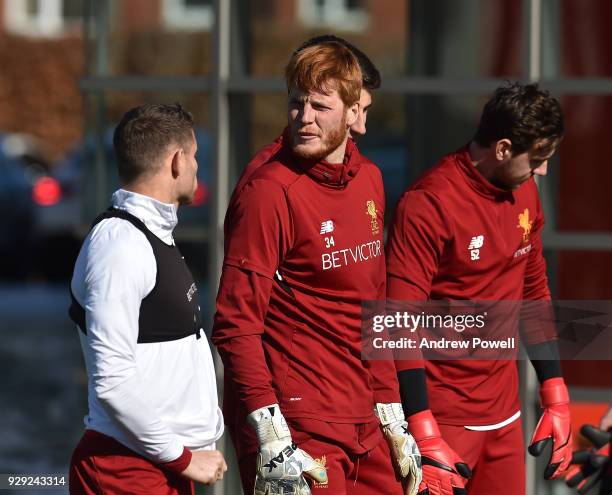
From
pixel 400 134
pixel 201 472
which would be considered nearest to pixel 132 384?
pixel 201 472

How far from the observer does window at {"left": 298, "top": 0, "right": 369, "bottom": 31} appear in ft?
90.5

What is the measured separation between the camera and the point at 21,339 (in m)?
15.0

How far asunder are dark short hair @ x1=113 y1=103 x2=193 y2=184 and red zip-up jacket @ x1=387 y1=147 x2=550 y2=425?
1099 mm

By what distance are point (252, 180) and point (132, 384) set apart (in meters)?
0.82

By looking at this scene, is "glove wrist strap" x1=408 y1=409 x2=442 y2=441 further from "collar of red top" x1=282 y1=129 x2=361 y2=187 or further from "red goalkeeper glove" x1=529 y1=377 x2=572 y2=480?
"collar of red top" x1=282 y1=129 x2=361 y2=187

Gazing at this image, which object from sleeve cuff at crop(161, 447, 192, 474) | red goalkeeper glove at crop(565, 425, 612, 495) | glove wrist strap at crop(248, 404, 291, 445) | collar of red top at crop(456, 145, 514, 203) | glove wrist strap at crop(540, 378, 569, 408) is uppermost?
collar of red top at crop(456, 145, 514, 203)

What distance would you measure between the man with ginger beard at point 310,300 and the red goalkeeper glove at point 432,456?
25 cm

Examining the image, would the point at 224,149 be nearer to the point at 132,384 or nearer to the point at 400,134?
the point at 400,134

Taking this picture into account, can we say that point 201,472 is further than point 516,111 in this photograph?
No

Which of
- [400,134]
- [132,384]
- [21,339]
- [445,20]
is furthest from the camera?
[21,339]

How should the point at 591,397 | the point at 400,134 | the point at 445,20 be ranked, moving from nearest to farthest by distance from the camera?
1. the point at 591,397
2. the point at 445,20
3. the point at 400,134

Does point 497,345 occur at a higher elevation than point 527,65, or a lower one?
lower

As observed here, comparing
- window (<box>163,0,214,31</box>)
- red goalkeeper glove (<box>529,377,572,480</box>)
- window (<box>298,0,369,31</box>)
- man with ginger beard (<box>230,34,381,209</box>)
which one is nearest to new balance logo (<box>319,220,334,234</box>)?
man with ginger beard (<box>230,34,381,209</box>)

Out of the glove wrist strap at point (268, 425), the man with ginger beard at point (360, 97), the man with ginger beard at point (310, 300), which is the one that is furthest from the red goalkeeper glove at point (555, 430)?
the glove wrist strap at point (268, 425)
